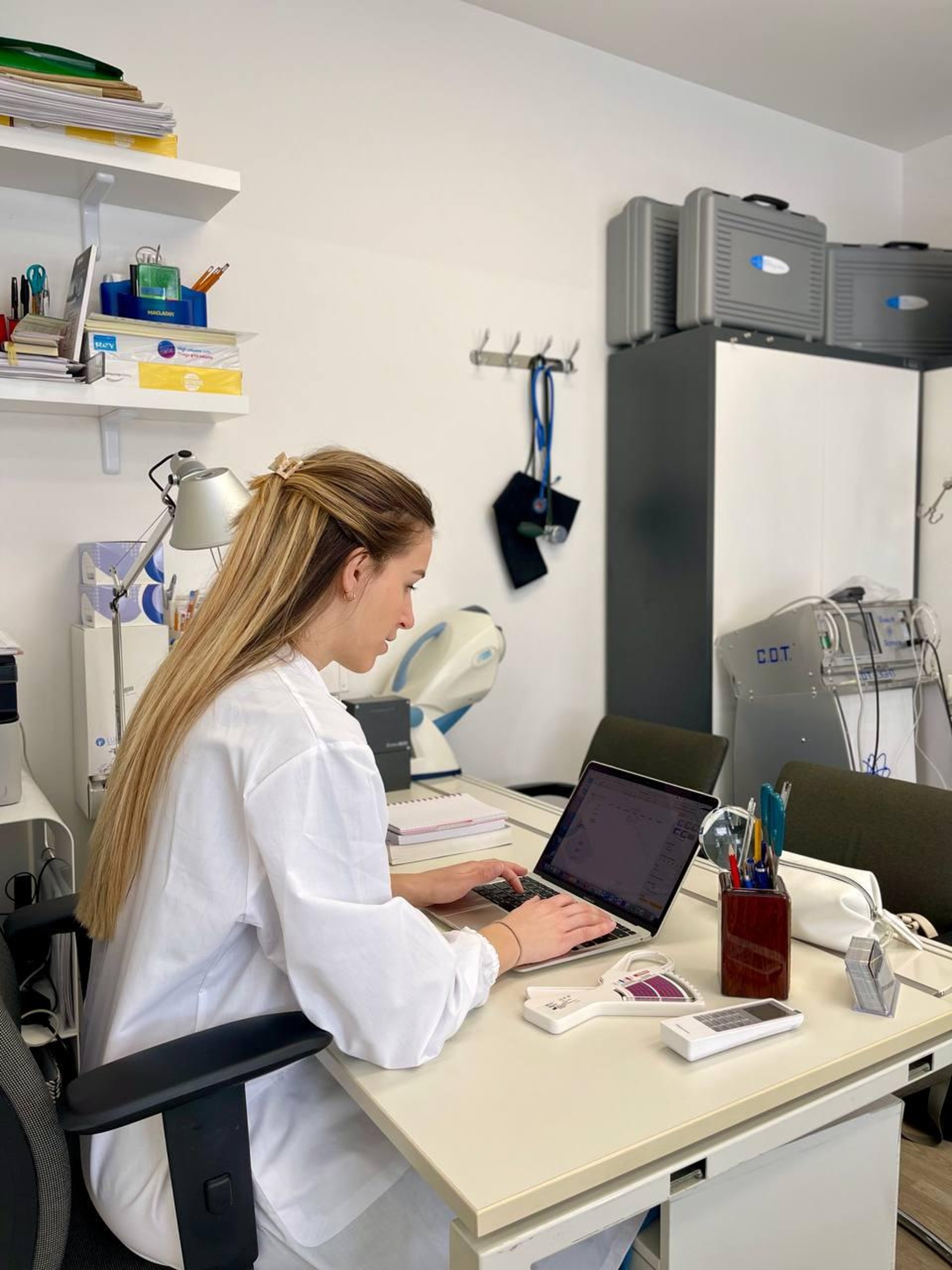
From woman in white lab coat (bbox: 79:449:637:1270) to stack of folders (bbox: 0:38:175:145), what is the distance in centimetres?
124

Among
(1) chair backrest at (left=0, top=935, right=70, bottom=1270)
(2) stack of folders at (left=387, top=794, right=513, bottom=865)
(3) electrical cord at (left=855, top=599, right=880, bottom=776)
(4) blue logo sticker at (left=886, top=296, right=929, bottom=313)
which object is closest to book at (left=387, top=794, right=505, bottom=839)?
(2) stack of folders at (left=387, top=794, right=513, bottom=865)

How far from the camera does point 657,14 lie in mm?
2779

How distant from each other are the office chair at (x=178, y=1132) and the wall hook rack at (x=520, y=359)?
219 centimetres

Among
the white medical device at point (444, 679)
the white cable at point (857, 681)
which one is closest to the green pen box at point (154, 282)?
the white medical device at point (444, 679)

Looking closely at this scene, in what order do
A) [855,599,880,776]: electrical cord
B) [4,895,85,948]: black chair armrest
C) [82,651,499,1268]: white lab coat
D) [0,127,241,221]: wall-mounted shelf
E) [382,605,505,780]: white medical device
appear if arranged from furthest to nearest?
1. [855,599,880,776]: electrical cord
2. [382,605,505,780]: white medical device
3. [0,127,241,221]: wall-mounted shelf
4. [4,895,85,948]: black chair armrest
5. [82,651,499,1268]: white lab coat

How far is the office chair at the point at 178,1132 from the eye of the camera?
3.01 ft

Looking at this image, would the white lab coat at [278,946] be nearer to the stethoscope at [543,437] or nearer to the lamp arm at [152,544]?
the lamp arm at [152,544]

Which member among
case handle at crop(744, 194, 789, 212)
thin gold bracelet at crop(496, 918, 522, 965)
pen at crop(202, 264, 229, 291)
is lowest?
thin gold bracelet at crop(496, 918, 522, 965)

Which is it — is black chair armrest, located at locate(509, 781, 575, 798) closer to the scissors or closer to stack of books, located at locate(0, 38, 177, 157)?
the scissors

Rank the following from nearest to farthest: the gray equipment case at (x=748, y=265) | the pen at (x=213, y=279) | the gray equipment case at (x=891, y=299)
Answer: the pen at (x=213, y=279)
the gray equipment case at (x=748, y=265)
the gray equipment case at (x=891, y=299)

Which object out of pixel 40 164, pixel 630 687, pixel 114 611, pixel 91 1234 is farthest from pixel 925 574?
pixel 91 1234

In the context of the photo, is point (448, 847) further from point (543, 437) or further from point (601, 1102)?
point (543, 437)

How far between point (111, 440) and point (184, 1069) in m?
1.68

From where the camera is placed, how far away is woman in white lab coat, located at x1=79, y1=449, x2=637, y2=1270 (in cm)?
101
